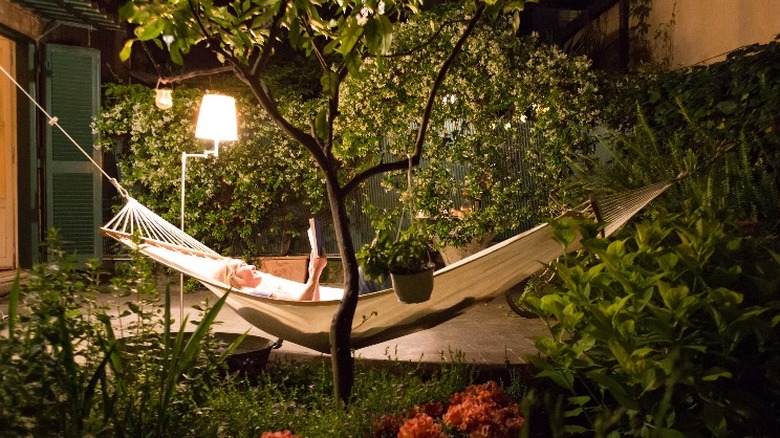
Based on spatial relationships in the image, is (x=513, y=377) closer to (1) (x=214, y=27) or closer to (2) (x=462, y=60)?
(1) (x=214, y=27)

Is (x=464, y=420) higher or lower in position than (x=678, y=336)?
lower

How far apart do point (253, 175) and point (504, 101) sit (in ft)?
7.93

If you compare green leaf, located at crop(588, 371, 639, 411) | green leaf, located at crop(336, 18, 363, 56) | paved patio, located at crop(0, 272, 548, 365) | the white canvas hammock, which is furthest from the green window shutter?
green leaf, located at crop(588, 371, 639, 411)

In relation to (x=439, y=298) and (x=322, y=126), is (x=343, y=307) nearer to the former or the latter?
(x=439, y=298)

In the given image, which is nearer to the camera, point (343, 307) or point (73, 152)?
point (343, 307)

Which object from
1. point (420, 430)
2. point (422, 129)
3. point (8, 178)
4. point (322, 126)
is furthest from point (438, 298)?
point (8, 178)

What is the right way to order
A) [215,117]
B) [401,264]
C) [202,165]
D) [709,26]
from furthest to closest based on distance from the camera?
[202,165], [709,26], [215,117], [401,264]

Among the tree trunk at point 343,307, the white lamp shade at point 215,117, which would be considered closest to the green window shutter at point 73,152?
the white lamp shade at point 215,117

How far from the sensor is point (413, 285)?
8.76 feet

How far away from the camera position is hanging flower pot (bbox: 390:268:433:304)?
2.65 metres

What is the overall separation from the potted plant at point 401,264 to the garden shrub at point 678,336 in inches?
23.6

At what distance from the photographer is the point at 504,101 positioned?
20.4 ft

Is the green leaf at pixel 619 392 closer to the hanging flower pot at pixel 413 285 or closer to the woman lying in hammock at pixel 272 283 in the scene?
the hanging flower pot at pixel 413 285

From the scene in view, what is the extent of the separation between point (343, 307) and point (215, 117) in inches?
113
